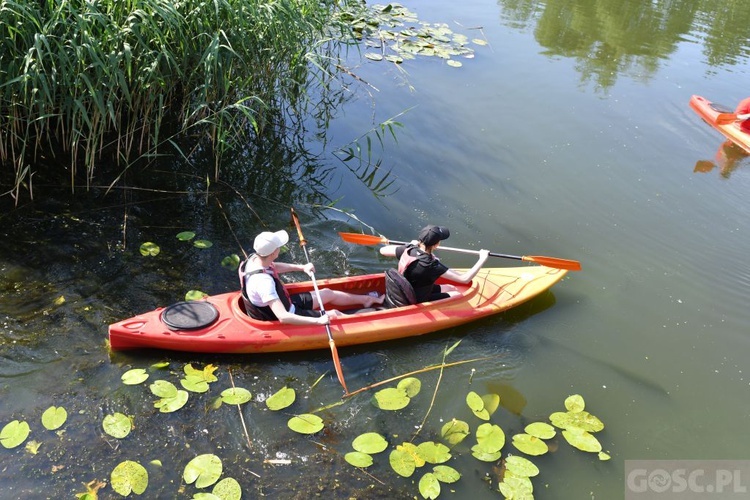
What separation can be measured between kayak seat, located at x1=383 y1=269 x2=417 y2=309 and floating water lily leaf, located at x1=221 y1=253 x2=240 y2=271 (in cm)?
138

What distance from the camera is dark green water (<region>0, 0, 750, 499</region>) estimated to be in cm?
430

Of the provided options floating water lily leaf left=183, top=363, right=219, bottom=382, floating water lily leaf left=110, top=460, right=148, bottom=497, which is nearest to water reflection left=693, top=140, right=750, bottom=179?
floating water lily leaf left=183, top=363, right=219, bottom=382

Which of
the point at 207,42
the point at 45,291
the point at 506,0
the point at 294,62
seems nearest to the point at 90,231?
the point at 45,291

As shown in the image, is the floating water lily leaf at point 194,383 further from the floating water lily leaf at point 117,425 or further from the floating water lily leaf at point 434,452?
the floating water lily leaf at point 434,452

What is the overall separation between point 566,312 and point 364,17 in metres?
7.39

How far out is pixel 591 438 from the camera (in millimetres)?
4652

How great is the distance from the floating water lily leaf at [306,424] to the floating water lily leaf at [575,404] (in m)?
1.85

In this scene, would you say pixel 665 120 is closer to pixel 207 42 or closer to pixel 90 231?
pixel 207 42

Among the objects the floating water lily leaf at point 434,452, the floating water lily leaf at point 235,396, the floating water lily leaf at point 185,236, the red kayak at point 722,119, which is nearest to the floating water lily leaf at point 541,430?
the floating water lily leaf at point 434,452

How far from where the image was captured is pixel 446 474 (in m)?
4.23

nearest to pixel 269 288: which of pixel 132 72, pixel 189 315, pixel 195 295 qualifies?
pixel 189 315

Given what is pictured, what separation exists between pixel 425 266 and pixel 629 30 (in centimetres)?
1044

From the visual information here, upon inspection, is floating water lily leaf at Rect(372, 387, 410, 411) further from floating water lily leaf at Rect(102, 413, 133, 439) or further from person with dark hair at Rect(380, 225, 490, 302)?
floating water lily leaf at Rect(102, 413, 133, 439)

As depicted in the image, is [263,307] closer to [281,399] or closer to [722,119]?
[281,399]
